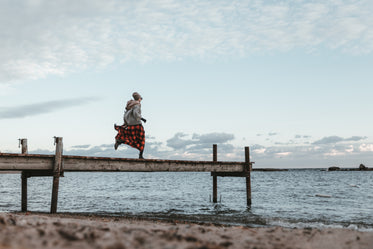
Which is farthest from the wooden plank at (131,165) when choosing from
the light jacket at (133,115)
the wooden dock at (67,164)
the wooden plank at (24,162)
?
the light jacket at (133,115)

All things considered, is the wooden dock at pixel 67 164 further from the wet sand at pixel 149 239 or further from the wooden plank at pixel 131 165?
the wet sand at pixel 149 239

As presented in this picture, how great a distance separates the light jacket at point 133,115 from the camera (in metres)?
10.7

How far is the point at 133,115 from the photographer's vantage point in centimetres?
1077

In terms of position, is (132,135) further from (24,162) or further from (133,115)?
(24,162)

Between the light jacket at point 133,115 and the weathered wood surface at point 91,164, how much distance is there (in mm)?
1382

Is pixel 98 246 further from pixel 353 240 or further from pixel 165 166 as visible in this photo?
pixel 165 166

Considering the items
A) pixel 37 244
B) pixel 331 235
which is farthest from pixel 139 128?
pixel 37 244

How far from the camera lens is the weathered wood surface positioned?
8938 mm

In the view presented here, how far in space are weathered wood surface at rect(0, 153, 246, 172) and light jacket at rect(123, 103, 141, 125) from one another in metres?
1.38

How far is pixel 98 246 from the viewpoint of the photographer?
10.5 ft

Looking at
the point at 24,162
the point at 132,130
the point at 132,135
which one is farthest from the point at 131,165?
the point at 24,162

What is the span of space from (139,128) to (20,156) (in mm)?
3832

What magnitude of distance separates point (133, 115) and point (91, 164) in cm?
223

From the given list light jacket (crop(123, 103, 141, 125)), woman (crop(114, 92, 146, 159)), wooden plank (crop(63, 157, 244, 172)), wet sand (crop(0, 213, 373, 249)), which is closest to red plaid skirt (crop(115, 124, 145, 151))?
woman (crop(114, 92, 146, 159))
